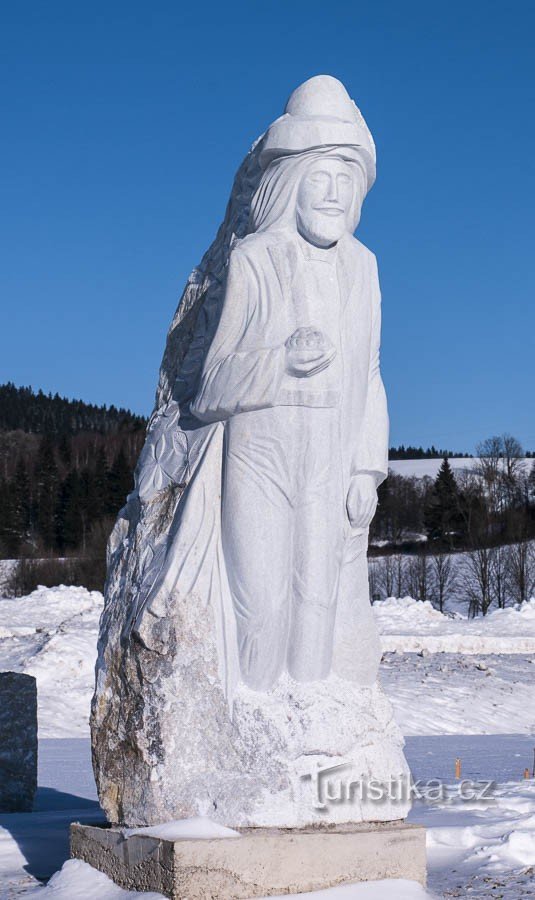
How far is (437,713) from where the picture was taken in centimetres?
1653

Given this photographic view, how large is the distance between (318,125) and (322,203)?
0.41 metres

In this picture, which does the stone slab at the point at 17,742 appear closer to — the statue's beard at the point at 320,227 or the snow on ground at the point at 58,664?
the statue's beard at the point at 320,227

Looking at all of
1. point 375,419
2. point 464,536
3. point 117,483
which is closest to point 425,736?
point 375,419

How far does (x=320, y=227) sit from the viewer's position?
5875 mm

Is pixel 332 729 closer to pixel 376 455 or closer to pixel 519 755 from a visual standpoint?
pixel 376 455

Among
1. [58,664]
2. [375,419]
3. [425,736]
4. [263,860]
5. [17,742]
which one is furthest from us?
[58,664]

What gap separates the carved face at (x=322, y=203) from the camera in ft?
19.3

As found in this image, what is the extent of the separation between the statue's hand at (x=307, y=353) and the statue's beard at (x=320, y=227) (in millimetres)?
516

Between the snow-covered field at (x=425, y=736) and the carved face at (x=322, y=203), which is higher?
the carved face at (x=322, y=203)

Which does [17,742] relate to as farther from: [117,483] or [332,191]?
[117,483]

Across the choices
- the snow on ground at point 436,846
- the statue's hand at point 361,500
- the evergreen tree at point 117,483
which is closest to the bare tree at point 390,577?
the evergreen tree at point 117,483

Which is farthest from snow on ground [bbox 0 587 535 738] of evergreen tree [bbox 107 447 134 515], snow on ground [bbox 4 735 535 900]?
evergreen tree [bbox 107 447 134 515]

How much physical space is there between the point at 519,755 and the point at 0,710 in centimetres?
607

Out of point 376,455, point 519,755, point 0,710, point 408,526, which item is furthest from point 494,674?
point 408,526
